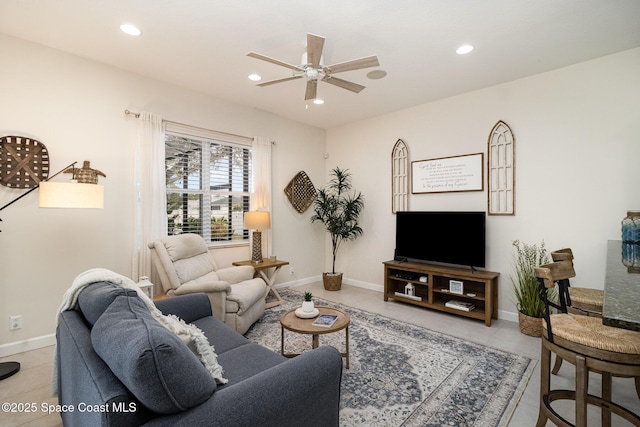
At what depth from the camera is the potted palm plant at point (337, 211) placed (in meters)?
5.12

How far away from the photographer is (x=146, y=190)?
3.54 metres

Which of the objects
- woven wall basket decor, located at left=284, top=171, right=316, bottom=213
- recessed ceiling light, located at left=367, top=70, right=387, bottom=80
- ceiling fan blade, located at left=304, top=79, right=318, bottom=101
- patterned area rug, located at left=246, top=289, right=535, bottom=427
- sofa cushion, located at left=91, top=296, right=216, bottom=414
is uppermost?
recessed ceiling light, located at left=367, top=70, right=387, bottom=80

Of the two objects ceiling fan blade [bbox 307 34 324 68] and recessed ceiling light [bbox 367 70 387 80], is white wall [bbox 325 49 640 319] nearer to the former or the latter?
recessed ceiling light [bbox 367 70 387 80]

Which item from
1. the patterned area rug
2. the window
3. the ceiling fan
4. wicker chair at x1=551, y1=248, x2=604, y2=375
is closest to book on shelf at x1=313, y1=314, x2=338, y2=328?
the patterned area rug

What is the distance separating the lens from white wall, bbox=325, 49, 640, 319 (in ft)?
9.92

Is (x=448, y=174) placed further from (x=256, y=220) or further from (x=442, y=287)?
(x=256, y=220)

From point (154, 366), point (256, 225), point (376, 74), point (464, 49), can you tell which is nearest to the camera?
point (154, 366)

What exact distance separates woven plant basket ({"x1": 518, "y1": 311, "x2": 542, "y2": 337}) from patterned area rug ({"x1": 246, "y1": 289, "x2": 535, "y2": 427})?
0.64m

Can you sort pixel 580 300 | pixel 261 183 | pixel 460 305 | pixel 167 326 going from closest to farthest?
pixel 167 326 → pixel 580 300 → pixel 460 305 → pixel 261 183

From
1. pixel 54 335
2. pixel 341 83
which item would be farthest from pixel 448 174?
pixel 54 335

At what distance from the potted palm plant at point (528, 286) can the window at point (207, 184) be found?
12.0ft

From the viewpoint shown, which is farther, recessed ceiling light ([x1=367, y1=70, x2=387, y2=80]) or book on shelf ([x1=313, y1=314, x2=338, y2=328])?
recessed ceiling light ([x1=367, y1=70, x2=387, y2=80])

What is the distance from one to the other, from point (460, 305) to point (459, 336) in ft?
2.09

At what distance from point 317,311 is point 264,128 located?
327 centimetres
